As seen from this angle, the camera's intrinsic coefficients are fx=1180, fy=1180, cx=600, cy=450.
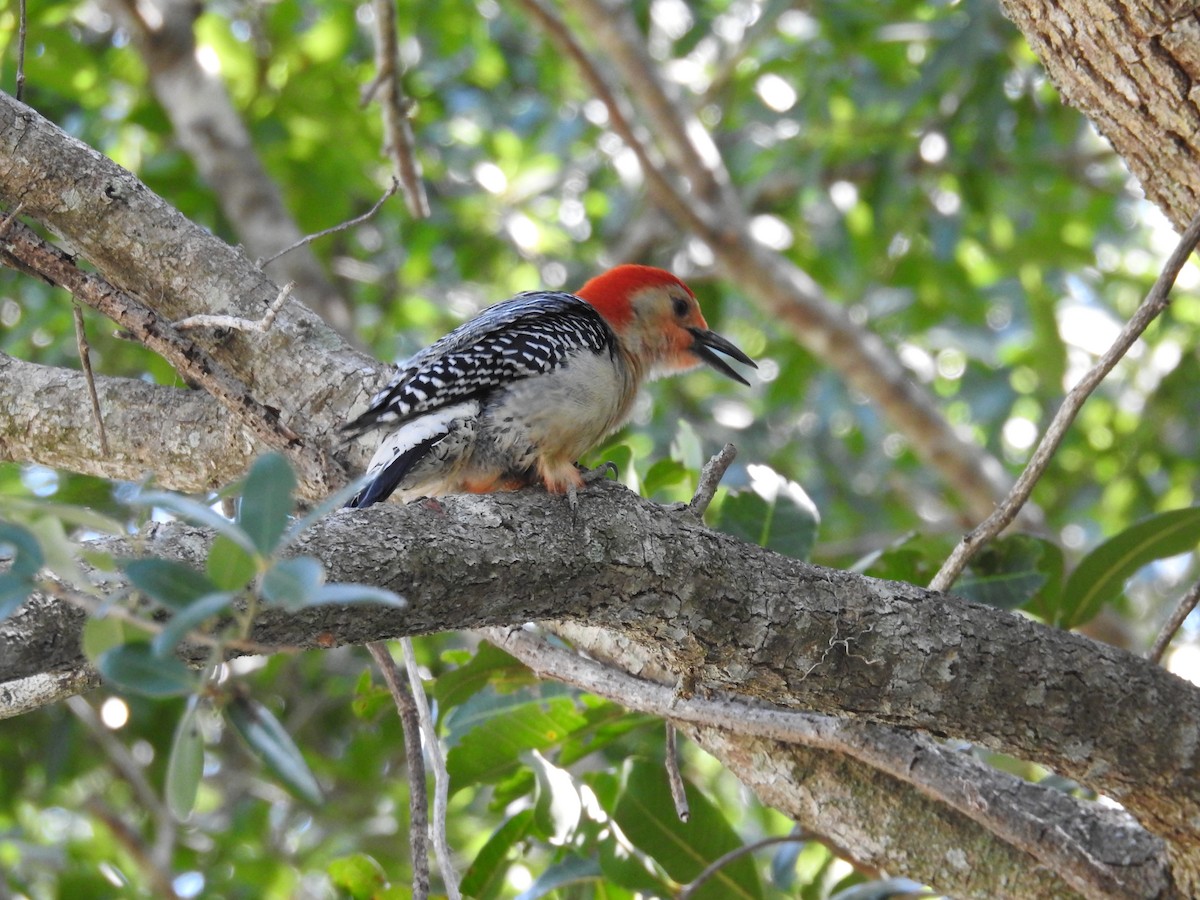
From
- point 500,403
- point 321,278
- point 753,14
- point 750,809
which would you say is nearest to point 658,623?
point 500,403

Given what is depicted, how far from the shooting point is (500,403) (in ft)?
11.0

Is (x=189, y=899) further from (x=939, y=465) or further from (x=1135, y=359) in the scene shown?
(x=1135, y=359)

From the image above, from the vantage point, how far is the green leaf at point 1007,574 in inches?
131

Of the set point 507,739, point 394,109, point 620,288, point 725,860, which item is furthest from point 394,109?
point 725,860

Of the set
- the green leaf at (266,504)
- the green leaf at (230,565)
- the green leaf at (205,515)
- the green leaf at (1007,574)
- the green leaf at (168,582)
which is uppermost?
the green leaf at (1007,574)

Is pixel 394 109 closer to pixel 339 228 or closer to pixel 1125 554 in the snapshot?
pixel 339 228

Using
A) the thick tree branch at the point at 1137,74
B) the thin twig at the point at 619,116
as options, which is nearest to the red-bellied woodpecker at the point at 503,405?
the thick tree branch at the point at 1137,74

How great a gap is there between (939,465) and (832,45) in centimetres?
232

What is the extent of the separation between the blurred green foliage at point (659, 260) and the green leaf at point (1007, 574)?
0.69m

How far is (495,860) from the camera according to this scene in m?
3.27

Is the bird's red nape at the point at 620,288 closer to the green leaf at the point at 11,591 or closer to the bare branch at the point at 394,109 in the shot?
the bare branch at the point at 394,109

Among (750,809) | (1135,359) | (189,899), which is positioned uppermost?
(1135,359)

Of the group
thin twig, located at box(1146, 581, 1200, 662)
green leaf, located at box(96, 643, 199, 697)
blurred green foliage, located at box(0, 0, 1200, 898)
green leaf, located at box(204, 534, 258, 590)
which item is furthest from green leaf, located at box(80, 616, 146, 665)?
blurred green foliage, located at box(0, 0, 1200, 898)

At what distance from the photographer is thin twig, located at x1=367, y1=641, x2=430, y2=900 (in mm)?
2482
